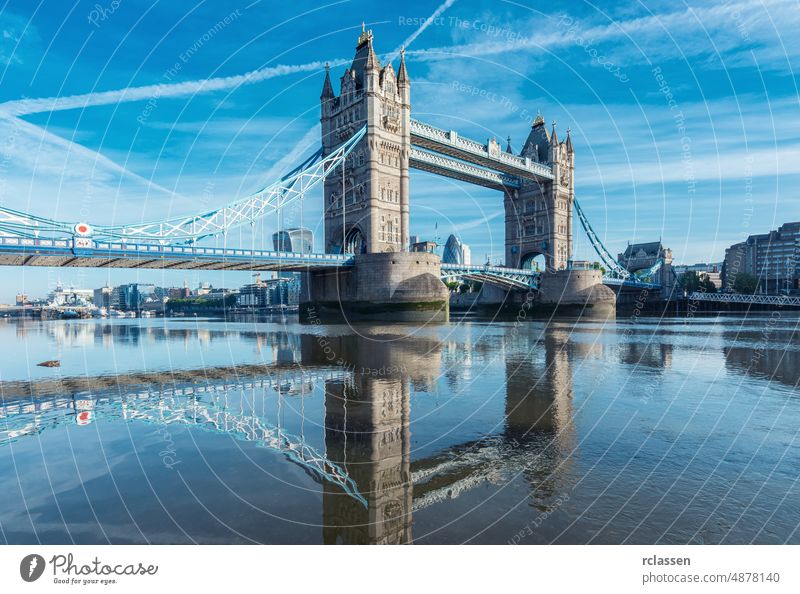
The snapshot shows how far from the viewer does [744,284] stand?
279 ft

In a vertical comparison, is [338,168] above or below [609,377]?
above

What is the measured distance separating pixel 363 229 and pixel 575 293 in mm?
32867

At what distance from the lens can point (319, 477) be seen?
6.16 meters

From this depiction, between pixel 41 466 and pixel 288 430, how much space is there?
12.2 feet

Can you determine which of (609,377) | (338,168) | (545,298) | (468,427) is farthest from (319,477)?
(545,298)

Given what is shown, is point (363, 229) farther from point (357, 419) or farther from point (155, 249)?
point (357, 419)

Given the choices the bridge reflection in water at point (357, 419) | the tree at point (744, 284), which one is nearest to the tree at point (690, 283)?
the tree at point (744, 284)

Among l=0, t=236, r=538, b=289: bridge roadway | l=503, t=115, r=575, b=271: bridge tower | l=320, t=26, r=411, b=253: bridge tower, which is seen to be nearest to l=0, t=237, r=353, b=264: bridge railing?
l=0, t=236, r=538, b=289: bridge roadway

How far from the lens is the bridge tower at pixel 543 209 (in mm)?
77562

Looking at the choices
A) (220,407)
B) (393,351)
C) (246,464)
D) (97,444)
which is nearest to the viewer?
(246,464)

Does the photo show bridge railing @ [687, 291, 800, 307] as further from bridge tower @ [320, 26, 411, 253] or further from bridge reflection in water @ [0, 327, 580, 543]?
bridge reflection in water @ [0, 327, 580, 543]

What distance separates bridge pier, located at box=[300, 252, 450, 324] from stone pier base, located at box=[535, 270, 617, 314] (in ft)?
86.1

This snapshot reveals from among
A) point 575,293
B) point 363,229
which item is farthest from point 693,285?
point 363,229

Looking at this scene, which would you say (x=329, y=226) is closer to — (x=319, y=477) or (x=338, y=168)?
(x=338, y=168)
